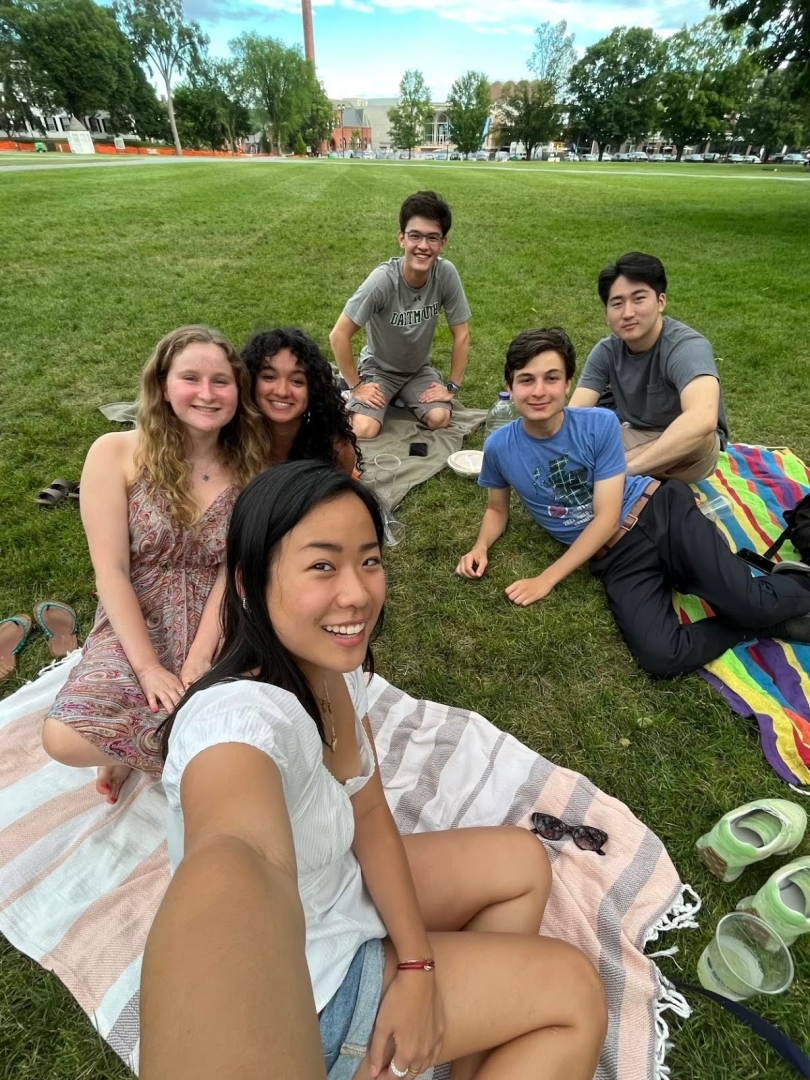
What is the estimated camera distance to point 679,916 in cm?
198

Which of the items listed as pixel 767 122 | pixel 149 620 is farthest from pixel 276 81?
pixel 149 620

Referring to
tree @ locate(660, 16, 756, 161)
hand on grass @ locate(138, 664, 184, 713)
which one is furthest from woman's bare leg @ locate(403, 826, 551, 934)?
tree @ locate(660, 16, 756, 161)

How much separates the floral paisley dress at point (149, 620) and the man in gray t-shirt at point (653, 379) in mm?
2568

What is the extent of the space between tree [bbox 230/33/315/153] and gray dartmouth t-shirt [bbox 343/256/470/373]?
80.6 meters

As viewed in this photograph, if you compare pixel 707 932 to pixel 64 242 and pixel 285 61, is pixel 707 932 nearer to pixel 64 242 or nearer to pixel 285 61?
pixel 64 242

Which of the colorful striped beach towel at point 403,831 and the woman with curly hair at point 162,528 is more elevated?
the woman with curly hair at point 162,528

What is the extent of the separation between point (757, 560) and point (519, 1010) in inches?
115

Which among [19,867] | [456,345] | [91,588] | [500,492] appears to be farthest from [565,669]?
[456,345]

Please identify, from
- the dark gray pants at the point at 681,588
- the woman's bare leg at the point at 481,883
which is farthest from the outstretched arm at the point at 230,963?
the dark gray pants at the point at 681,588

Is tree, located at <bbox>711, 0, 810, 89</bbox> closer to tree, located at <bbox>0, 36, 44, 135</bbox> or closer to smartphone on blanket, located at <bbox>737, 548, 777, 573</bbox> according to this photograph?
smartphone on blanket, located at <bbox>737, 548, 777, 573</bbox>

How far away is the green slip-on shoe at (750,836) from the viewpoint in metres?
2.01

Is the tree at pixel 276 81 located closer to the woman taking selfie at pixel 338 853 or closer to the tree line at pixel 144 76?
the tree line at pixel 144 76

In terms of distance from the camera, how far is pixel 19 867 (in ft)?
6.91

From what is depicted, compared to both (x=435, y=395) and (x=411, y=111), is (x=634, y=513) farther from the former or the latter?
(x=411, y=111)
